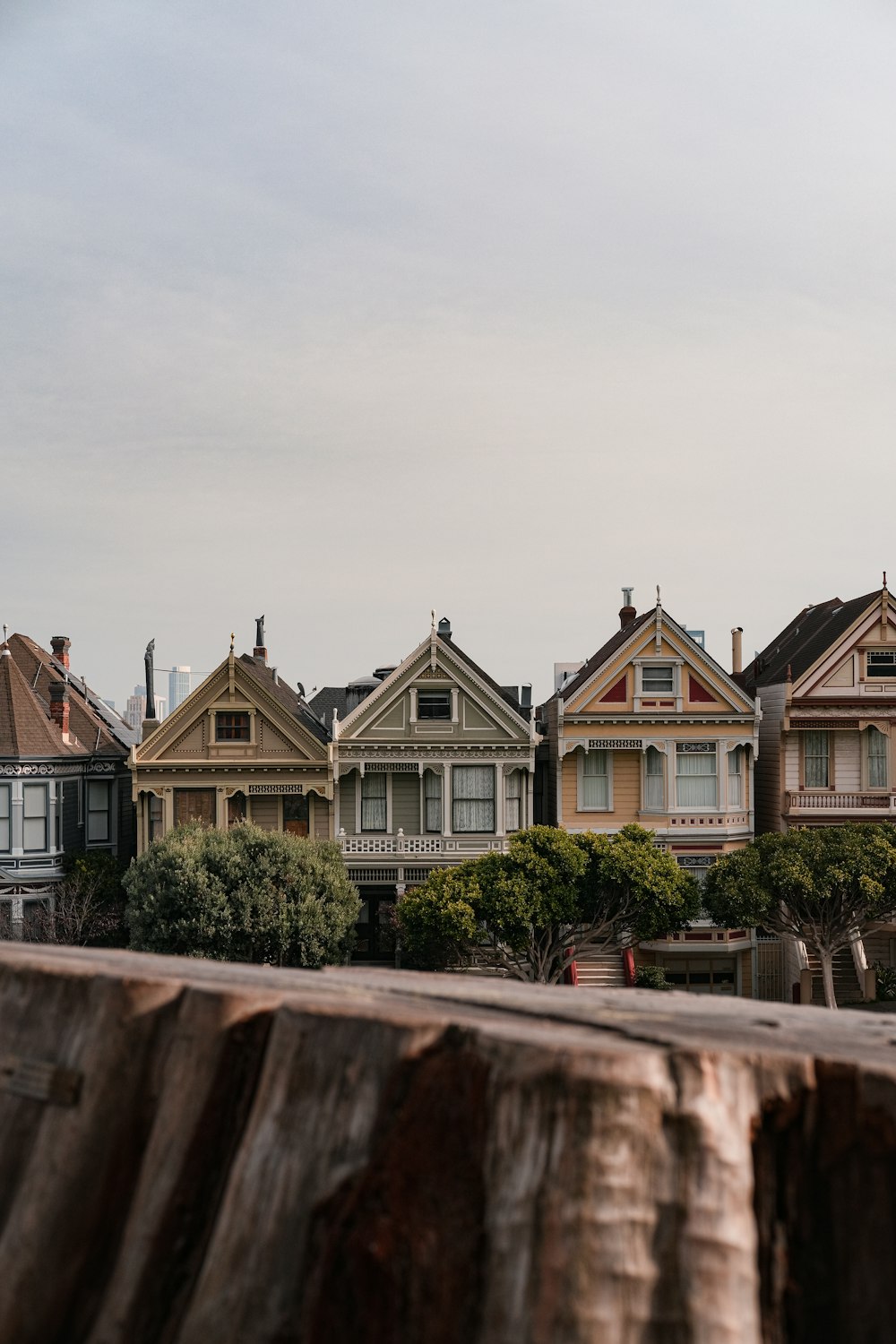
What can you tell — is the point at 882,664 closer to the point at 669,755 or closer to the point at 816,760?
the point at 816,760

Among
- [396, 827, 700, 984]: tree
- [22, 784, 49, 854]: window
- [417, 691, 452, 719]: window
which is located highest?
[417, 691, 452, 719]: window

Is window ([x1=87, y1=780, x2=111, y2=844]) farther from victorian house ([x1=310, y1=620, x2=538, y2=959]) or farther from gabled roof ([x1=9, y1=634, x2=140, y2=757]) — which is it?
victorian house ([x1=310, y1=620, x2=538, y2=959])

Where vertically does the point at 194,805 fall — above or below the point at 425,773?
below

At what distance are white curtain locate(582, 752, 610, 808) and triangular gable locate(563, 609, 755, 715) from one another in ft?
4.84

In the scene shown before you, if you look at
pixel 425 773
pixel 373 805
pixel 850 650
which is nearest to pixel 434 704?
pixel 425 773

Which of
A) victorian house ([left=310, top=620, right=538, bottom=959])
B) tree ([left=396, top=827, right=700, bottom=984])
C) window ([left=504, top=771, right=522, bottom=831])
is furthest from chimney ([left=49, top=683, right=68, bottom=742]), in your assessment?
window ([left=504, top=771, right=522, bottom=831])

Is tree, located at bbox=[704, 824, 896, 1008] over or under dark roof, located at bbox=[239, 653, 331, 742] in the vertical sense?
under

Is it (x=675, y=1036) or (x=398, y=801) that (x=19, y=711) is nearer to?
(x=398, y=801)

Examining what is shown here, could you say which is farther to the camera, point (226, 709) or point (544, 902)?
point (226, 709)

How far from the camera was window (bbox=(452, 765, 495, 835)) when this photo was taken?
108 ft

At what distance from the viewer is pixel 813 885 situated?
2786cm

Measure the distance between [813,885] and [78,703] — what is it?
2230 centimetres

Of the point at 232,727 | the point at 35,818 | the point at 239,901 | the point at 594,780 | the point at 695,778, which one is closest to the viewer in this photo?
the point at 239,901

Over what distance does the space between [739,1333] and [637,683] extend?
29453mm
